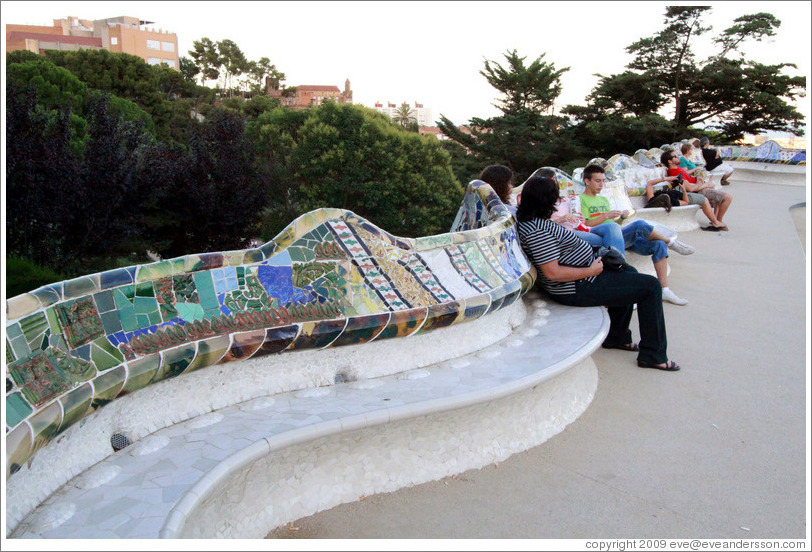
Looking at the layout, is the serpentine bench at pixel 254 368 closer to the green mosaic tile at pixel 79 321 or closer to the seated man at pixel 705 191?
the green mosaic tile at pixel 79 321

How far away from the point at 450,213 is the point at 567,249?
17.2 metres

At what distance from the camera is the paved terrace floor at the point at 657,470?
A: 255cm

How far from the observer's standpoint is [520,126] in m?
26.6

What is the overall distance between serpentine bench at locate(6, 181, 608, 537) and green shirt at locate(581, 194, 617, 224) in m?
1.95

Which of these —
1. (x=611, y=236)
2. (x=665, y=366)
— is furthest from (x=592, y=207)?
(x=665, y=366)

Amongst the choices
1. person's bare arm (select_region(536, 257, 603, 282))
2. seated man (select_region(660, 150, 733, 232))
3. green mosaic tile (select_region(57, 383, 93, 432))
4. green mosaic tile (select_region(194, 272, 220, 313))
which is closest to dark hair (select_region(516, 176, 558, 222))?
person's bare arm (select_region(536, 257, 603, 282))

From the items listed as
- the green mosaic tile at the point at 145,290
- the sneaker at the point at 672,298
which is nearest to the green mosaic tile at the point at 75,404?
the green mosaic tile at the point at 145,290

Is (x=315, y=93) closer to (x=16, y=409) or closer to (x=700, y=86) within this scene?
(x=700, y=86)

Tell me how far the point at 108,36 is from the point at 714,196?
53192 millimetres

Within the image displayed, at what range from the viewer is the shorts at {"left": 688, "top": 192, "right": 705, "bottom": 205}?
9.15m

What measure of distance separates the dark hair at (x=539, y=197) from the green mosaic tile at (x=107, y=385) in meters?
2.50

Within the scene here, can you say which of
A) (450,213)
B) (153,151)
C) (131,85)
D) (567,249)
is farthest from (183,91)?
(567,249)

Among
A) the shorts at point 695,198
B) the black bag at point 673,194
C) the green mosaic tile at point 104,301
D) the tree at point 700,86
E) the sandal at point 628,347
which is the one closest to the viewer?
the green mosaic tile at point 104,301

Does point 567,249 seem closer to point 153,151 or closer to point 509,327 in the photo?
point 509,327
